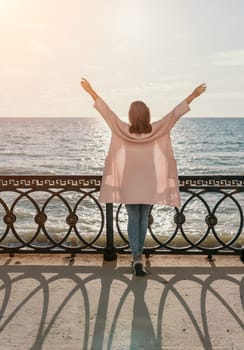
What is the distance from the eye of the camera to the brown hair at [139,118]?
411 centimetres

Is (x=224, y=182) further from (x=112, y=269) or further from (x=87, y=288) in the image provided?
(x=87, y=288)

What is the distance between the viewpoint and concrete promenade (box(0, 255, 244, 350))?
10.6ft

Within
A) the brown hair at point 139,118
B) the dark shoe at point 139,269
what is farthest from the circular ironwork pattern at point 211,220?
the brown hair at point 139,118

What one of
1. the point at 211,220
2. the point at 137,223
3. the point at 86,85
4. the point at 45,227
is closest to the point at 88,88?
the point at 86,85

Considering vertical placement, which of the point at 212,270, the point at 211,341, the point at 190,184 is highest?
the point at 190,184

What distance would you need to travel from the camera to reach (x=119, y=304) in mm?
3822

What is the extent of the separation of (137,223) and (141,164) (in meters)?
0.66

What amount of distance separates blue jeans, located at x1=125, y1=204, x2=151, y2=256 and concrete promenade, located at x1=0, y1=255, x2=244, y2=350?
322 mm

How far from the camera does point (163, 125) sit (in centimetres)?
429

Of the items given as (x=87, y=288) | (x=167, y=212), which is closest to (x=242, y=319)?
(x=87, y=288)

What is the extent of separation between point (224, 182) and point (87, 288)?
2094 millimetres

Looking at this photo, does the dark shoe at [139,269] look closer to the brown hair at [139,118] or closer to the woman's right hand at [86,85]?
the brown hair at [139,118]

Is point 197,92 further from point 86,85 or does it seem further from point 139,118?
point 86,85

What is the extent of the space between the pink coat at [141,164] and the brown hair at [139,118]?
0.07 m
